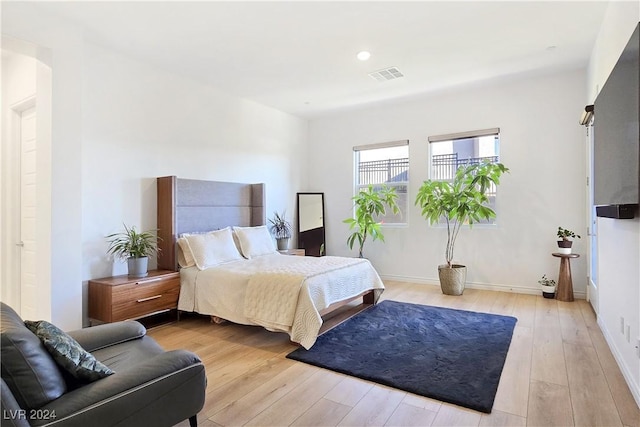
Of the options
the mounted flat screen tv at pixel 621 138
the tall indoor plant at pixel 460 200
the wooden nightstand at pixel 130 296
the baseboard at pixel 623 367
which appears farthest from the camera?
the tall indoor plant at pixel 460 200

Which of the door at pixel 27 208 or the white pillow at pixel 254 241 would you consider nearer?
the door at pixel 27 208

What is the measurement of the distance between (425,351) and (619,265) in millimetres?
1589

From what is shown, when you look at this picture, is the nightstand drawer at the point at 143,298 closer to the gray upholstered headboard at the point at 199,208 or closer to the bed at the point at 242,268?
the bed at the point at 242,268

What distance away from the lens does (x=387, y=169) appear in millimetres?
6203

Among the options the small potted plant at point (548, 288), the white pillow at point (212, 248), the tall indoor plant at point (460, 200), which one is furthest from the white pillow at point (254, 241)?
the small potted plant at point (548, 288)

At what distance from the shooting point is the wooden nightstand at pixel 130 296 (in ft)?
10.9

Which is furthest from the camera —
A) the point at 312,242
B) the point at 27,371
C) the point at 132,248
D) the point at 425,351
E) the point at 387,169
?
the point at 312,242

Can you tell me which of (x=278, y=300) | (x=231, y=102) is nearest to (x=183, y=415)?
(x=278, y=300)

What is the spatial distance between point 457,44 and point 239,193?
11.0ft

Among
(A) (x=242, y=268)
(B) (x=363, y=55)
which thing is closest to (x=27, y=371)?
(A) (x=242, y=268)

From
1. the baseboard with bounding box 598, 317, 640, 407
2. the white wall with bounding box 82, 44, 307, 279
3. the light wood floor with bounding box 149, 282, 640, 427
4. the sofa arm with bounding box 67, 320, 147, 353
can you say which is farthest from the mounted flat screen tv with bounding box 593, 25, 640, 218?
the white wall with bounding box 82, 44, 307, 279

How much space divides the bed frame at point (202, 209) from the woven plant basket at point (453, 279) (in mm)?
1222

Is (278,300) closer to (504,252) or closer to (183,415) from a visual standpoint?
(183,415)

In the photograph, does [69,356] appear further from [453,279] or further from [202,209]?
[453,279]
